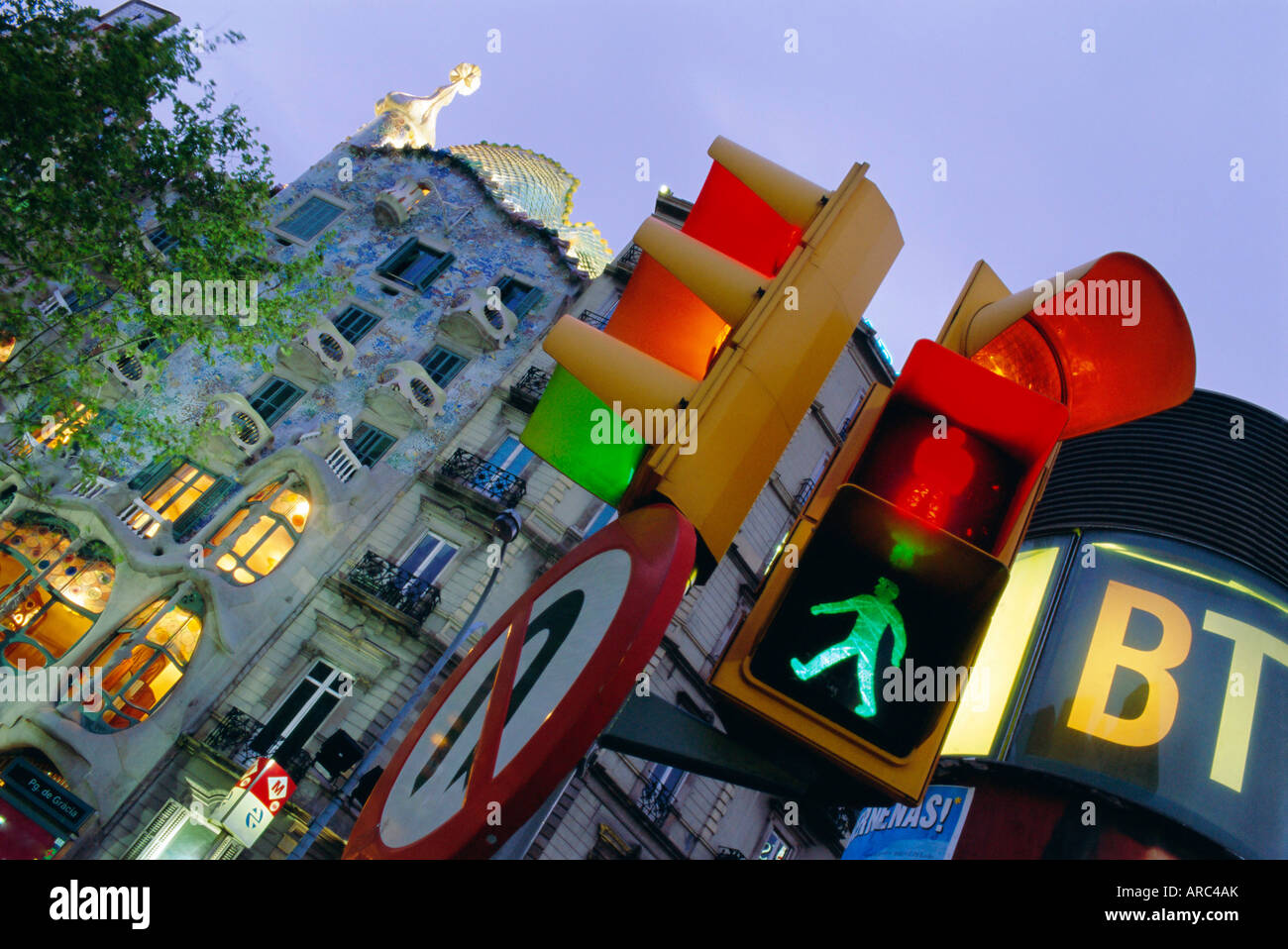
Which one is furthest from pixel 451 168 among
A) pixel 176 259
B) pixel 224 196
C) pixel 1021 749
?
pixel 1021 749

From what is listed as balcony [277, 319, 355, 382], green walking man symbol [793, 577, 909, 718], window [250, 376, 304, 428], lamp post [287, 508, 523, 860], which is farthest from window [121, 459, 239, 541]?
green walking man symbol [793, 577, 909, 718]

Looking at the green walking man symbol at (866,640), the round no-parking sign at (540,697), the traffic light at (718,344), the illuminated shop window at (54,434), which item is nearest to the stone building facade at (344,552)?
the illuminated shop window at (54,434)

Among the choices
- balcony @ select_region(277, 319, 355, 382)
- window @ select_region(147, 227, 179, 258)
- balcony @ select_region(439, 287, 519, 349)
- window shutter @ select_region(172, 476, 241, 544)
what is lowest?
window shutter @ select_region(172, 476, 241, 544)

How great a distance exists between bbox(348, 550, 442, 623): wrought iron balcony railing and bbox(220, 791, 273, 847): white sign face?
5.01 metres

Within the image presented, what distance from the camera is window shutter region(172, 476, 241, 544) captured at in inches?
730

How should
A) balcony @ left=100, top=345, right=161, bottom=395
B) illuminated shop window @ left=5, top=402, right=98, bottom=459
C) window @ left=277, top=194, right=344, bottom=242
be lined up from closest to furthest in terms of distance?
illuminated shop window @ left=5, top=402, right=98, bottom=459 → balcony @ left=100, top=345, right=161, bottom=395 → window @ left=277, top=194, right=344, bottom=242

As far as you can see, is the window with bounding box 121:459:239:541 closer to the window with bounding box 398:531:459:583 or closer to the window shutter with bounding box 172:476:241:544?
the window shutter with bounding box 172:476:241:544

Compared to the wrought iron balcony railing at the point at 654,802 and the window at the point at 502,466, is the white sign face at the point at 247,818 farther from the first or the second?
the window at the point at 502,466

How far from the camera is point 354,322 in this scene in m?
Result: 23.6

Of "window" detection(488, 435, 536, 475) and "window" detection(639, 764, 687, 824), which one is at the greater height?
"window" detection(488, 435, 536, 475)

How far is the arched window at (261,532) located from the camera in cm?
1725
